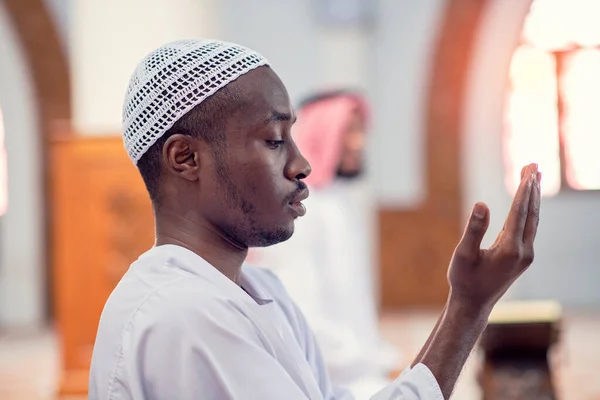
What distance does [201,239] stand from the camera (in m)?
1.62

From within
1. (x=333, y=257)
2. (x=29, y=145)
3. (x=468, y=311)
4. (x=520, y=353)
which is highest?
(x=468, y=311)

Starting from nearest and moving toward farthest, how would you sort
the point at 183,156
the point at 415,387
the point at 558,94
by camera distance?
the point at 415,387 < the point at 183,156 < the point at 558,94

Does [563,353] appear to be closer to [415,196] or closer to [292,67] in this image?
[415,196]

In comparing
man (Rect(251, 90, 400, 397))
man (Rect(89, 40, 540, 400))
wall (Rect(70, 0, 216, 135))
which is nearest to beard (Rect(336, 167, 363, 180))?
man (Rect(251, 90, 400, 397))

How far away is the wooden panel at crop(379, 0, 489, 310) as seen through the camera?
11.1 meters

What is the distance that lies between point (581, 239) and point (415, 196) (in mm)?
2257

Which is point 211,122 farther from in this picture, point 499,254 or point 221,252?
point 499,254

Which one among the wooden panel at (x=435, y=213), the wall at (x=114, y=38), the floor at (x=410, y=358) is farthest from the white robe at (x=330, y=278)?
the wooden panel at (x=435, y=213)

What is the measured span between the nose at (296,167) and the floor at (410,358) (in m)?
3.60

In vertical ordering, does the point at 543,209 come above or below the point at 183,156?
below

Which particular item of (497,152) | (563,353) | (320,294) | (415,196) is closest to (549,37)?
(497,152)

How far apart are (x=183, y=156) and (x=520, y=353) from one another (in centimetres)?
345

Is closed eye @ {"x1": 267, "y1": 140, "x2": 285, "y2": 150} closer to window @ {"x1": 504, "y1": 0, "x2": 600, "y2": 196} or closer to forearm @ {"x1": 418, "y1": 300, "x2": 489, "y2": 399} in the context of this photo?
forearm @ {"x1": 418, "y1": 300, "x2": 489, "y2": 399}

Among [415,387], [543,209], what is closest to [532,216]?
[415,387]
